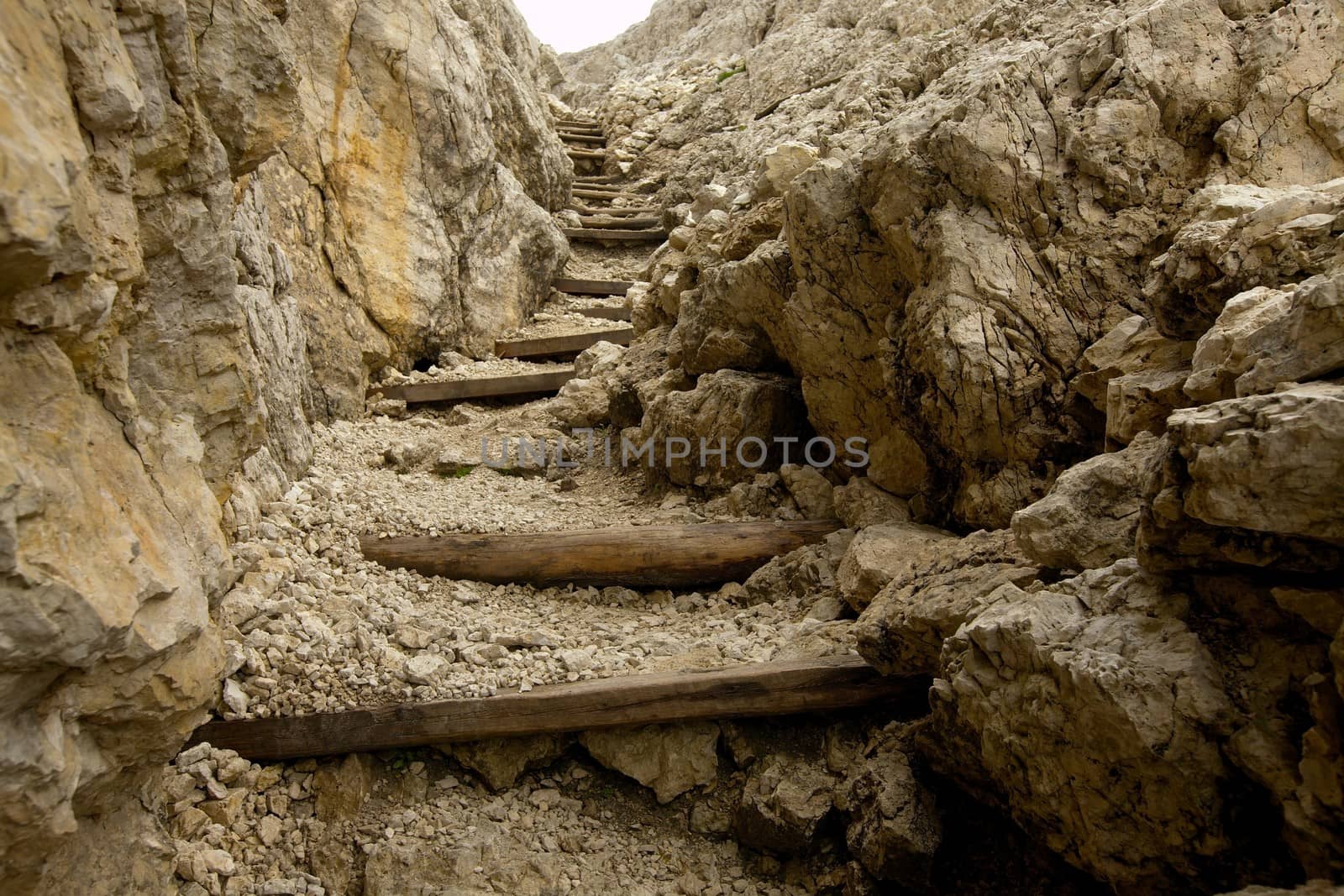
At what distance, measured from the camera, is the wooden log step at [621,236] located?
14523 mm

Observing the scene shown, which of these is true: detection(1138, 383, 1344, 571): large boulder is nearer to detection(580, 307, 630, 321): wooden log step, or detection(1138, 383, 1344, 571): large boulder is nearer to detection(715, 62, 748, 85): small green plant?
detection(580, 307, 630, 321): wooden log step

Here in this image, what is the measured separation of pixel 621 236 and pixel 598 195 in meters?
1.67

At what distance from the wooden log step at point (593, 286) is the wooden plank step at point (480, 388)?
322 centimetres

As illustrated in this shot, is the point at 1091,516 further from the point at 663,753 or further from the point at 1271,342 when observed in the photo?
the point at 663,753

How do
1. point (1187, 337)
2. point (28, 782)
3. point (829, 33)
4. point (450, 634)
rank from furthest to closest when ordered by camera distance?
1. point (829, 33)
2. point (450, 634)
3. point (1187, 337)
4. point (28, 782)

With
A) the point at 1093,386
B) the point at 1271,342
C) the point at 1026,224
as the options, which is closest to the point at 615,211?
the point at 1026,224

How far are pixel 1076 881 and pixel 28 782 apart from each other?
11.6 ft

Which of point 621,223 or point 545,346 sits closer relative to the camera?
point 545,346

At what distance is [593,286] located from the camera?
520 inches

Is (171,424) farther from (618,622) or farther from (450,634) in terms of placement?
(618,622)

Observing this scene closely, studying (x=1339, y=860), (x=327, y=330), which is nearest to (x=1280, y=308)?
(x=1339, y=860)

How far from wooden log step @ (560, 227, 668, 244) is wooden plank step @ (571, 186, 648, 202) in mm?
1361

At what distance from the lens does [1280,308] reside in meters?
3.03

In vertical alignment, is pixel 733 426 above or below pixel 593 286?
below
